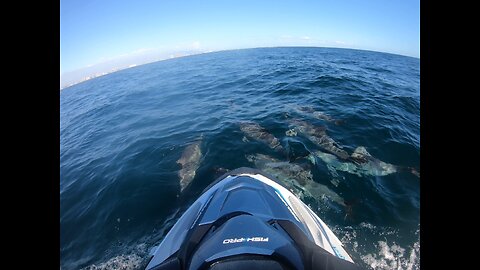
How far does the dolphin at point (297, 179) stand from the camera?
17.0 ft

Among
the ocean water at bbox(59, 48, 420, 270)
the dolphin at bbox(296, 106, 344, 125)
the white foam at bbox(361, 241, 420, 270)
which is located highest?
the dolphin at bbox(296, 106, 344, 125)

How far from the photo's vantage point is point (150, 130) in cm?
1045

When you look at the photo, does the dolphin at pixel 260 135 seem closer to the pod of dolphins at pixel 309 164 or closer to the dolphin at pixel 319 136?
the pod of dolphins at pixel 309 164

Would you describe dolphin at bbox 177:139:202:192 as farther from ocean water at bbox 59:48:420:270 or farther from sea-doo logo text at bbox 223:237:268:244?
sea-doo logo text at bbox 223:237:268:244

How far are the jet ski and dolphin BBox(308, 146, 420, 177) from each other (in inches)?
97.4

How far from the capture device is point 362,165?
6.00 meters

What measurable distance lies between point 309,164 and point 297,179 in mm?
677

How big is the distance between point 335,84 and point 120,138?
39.5 ft

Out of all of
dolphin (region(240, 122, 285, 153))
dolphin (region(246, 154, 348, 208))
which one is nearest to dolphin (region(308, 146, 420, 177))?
dolphin (region(246, 154, 348, 208))

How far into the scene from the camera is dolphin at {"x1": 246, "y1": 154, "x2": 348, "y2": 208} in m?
5.20

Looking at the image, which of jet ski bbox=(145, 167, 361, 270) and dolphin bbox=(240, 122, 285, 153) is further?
dolphin bbox=(240, 122, 285, 153)
